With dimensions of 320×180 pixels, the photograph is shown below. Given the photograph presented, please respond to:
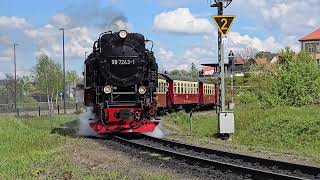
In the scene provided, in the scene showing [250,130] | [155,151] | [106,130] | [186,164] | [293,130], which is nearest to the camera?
[186,164]

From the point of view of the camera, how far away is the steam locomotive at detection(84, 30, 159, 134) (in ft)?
61.1

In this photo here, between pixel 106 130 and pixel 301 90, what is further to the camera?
pixel 301 90

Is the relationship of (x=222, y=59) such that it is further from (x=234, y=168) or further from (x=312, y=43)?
(x=312, y=43)

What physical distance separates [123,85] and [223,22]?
469cm

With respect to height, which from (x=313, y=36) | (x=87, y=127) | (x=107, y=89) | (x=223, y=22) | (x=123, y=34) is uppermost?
(x=313, y=36)

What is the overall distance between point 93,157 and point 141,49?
272 inches

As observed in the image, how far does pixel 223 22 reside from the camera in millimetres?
18891

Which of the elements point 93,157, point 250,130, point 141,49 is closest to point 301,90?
point 250,130

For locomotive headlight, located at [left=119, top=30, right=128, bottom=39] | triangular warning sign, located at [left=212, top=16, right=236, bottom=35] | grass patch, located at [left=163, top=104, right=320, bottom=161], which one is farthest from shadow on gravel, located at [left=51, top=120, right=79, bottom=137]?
triangular warning sign, located at [left=212, top=16, right=236, bottom=35]

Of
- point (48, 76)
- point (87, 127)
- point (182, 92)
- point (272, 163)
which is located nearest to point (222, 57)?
point (87, 127)

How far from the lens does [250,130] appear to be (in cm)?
2277

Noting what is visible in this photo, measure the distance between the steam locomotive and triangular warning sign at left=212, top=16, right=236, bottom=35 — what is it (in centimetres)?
302

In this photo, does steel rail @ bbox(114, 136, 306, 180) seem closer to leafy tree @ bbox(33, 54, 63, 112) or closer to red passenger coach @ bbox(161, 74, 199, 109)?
red passenger coach @ bbox(161, 74, 199, 109)

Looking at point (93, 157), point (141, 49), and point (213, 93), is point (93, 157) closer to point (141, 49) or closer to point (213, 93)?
point (141, 49)
